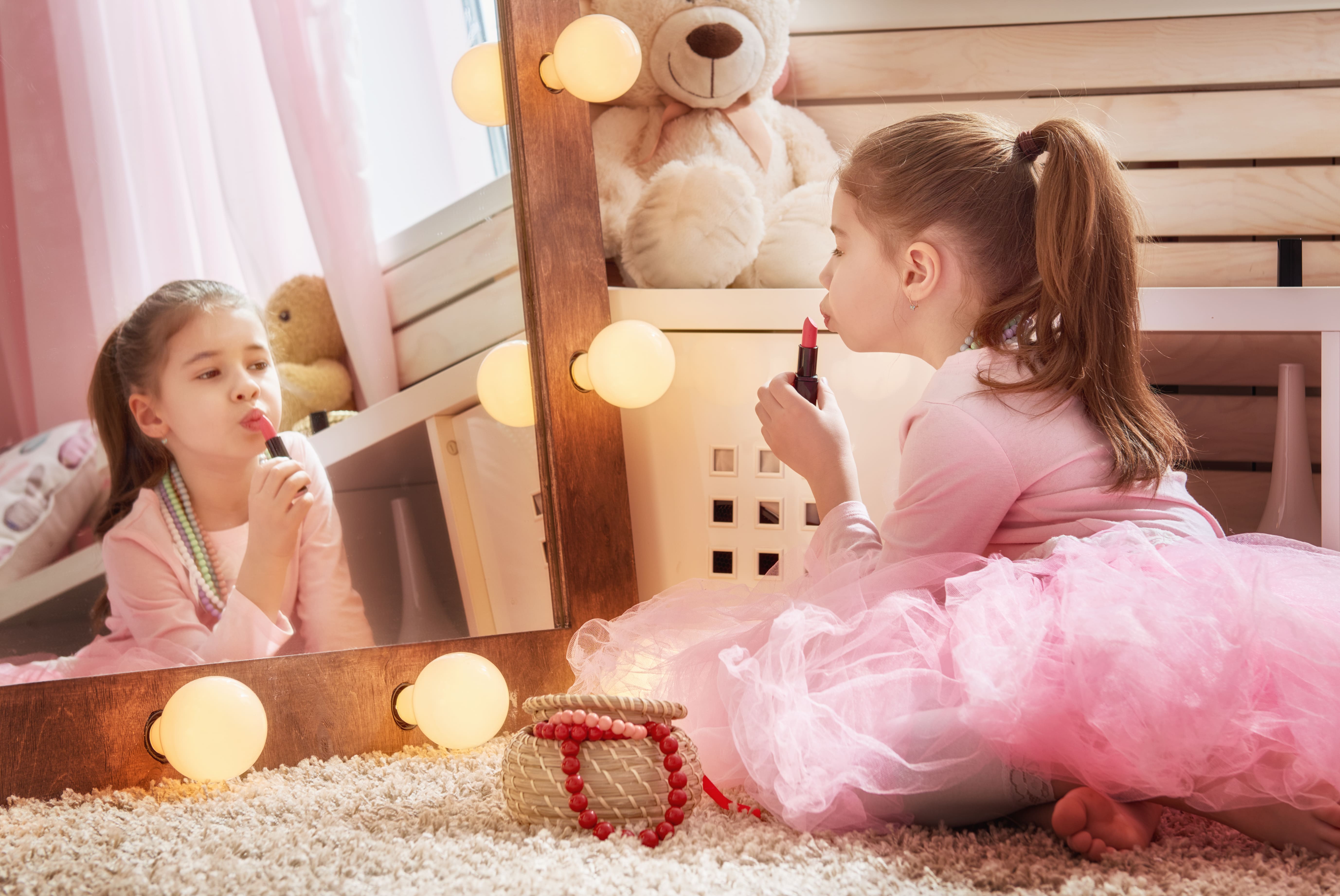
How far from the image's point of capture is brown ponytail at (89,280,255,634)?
93 centimetres

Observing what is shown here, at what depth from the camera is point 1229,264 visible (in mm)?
1460

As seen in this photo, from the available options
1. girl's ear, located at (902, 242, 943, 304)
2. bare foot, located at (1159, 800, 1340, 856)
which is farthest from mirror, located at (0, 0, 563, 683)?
bare foot, located at (1159, 800, 1340, 856)

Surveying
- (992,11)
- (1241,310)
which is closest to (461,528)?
(1241,310)

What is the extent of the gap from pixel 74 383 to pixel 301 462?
8.3 inches

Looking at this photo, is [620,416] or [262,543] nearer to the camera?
[262,543]

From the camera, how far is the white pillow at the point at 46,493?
89 centimetres

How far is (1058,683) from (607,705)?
1.12 ft

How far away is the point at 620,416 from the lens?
128cm

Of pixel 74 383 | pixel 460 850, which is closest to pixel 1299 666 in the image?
pixel 460 850

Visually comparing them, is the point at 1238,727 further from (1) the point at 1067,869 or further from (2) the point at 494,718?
(2) the point at 494,718

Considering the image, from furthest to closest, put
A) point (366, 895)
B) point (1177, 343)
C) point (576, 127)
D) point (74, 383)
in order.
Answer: point (1177, 343) → point (576, 127) → point (74, 383) → point (366, 895)

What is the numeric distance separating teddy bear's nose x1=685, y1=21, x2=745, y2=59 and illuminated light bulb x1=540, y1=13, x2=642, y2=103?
24 cm

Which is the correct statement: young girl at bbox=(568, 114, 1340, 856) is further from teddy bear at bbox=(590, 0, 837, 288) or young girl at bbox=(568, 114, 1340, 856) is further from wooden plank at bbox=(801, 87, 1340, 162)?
wooden plank at bbox=(801, 87, 1340, 162)

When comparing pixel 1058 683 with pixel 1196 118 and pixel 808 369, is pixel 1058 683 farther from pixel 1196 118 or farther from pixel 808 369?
pixel 1196 118
